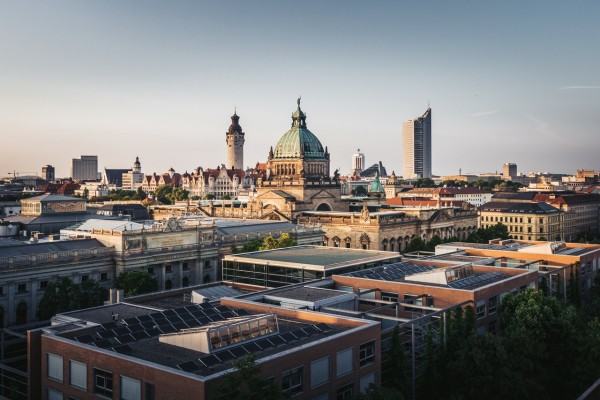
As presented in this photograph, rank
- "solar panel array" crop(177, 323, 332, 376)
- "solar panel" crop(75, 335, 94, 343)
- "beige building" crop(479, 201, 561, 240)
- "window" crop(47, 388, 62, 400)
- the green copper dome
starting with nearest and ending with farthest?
1. "solar panel array" crop(177, 323, 332, 376)
2. "solar panel" crop(75, 335, 94, 343)
3. "window" crop(47, 388, 62, 400)
4. the green copper dome
5. "beige building" crop(479, 201, 561, 240)

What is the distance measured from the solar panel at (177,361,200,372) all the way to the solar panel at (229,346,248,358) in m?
2.63

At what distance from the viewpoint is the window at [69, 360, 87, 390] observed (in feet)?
117

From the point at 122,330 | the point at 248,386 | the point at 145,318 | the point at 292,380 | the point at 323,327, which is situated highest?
the point at 145,318

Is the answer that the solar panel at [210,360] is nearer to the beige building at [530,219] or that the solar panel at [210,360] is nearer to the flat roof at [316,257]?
the flat roof at [316,257]

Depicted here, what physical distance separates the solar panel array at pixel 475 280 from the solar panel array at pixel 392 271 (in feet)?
17.6

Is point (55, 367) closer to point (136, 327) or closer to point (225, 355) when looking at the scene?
point (136, 327)

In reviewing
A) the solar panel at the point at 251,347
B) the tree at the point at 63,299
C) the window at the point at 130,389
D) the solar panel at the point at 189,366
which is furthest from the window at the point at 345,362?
the tree at the point at 63,299

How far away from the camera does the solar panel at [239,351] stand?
34859 millimetres

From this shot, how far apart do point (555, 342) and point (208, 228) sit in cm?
5609

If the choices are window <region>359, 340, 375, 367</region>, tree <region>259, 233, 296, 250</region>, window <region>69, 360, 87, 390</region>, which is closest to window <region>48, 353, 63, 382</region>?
window <region>69, 360, 87, 390</region>

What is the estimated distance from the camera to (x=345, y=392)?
124 ft

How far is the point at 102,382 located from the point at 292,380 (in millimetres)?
9996

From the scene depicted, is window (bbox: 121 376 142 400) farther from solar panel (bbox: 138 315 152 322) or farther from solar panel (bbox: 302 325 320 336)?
solar panel (bbox: 302 325 320 336)

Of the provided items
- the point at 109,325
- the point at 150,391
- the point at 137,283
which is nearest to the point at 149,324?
the point at 109,325
